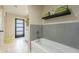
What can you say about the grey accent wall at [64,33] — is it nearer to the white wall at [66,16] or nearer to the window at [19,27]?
the white wall at [66,16]

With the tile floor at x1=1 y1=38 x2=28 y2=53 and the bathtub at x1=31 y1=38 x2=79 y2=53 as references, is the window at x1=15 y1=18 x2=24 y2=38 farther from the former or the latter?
the bathtub at x1=31 y1=38 x2=79 y2=53

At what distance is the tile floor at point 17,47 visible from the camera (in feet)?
4.40

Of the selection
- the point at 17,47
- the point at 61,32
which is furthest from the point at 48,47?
the point at 17,47

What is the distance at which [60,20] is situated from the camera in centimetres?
146

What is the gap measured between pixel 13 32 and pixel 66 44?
0.78 m

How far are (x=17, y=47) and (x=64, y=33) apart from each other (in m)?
0.70

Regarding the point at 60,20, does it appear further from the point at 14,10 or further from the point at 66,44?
the point at 14,10

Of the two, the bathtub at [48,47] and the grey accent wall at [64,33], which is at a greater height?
the grey accent wall at [64,33]

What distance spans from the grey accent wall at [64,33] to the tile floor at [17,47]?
1.06 ft

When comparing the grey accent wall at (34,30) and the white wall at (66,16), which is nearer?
the white wall at (66,16)

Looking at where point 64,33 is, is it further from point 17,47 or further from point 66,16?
point 17,47

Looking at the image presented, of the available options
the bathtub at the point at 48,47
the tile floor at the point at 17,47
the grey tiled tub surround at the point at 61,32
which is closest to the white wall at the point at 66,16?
the grey tiled tub surround at the point at 61,32

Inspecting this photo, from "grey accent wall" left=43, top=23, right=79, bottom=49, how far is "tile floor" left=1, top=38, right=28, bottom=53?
0.32 meters
